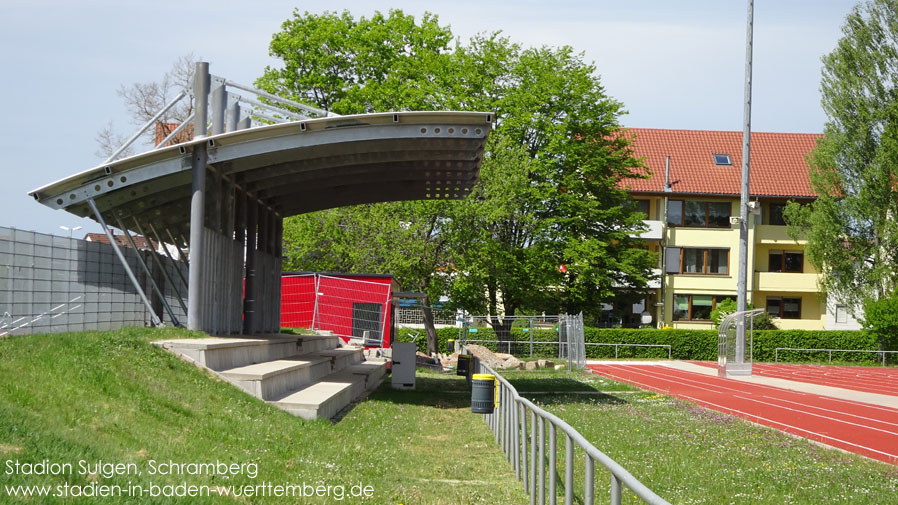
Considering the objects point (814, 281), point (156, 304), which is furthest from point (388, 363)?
point (814, 281)

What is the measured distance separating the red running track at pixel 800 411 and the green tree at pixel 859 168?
22.3 meters

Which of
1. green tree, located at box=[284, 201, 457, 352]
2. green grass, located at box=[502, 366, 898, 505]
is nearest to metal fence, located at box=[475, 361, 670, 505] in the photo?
green grass, located at box=[502, 366, 898, 505]

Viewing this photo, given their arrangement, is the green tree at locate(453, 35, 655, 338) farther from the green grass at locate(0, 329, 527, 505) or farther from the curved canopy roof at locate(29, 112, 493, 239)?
the green grass at locate(0, 329, 527, 505)

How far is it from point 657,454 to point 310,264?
30644mm

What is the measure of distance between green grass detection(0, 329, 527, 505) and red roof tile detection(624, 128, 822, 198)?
160ft

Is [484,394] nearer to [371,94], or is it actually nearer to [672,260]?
[371,94]

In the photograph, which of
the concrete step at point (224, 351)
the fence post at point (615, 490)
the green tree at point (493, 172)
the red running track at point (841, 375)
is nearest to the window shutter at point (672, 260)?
the green tree at point (493, 172)

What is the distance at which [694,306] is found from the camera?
196 ft

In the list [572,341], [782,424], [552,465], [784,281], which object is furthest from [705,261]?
[552,465]

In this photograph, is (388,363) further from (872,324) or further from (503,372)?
(872,324)

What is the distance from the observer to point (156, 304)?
1867 centimetres

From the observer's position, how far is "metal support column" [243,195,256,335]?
2202 centimetres

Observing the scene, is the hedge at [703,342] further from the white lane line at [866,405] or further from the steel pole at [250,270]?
the steel pole at [250,270]

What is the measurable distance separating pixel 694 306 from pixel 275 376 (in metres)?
48.5
